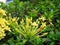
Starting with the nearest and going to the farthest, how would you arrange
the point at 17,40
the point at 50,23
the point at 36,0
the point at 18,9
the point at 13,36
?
the point at 17,40
the point at 13,36
the point at 50,23
the point at 18,9
the point at 36,0

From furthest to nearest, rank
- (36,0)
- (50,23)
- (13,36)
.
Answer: (36,0) → (50,23) → (13,36)

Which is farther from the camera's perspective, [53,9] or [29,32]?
[53,9]

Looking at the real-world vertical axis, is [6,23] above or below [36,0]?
below

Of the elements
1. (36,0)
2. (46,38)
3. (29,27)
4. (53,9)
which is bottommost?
(46,38)

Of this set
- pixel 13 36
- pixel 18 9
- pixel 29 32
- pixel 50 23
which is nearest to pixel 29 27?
pixel 29 32

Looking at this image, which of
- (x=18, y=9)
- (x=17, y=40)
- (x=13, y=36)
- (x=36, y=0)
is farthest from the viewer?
(x=36, y=0)

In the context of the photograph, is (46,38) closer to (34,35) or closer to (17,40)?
(34,35)

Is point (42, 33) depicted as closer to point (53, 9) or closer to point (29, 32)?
point (29, 32)

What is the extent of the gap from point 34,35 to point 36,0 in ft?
6.21

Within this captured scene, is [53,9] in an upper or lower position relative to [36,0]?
lower

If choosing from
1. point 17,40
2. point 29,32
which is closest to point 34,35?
point 29,32

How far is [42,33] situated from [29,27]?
0.82ft

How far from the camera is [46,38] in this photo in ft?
9.72

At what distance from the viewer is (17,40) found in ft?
9.45
